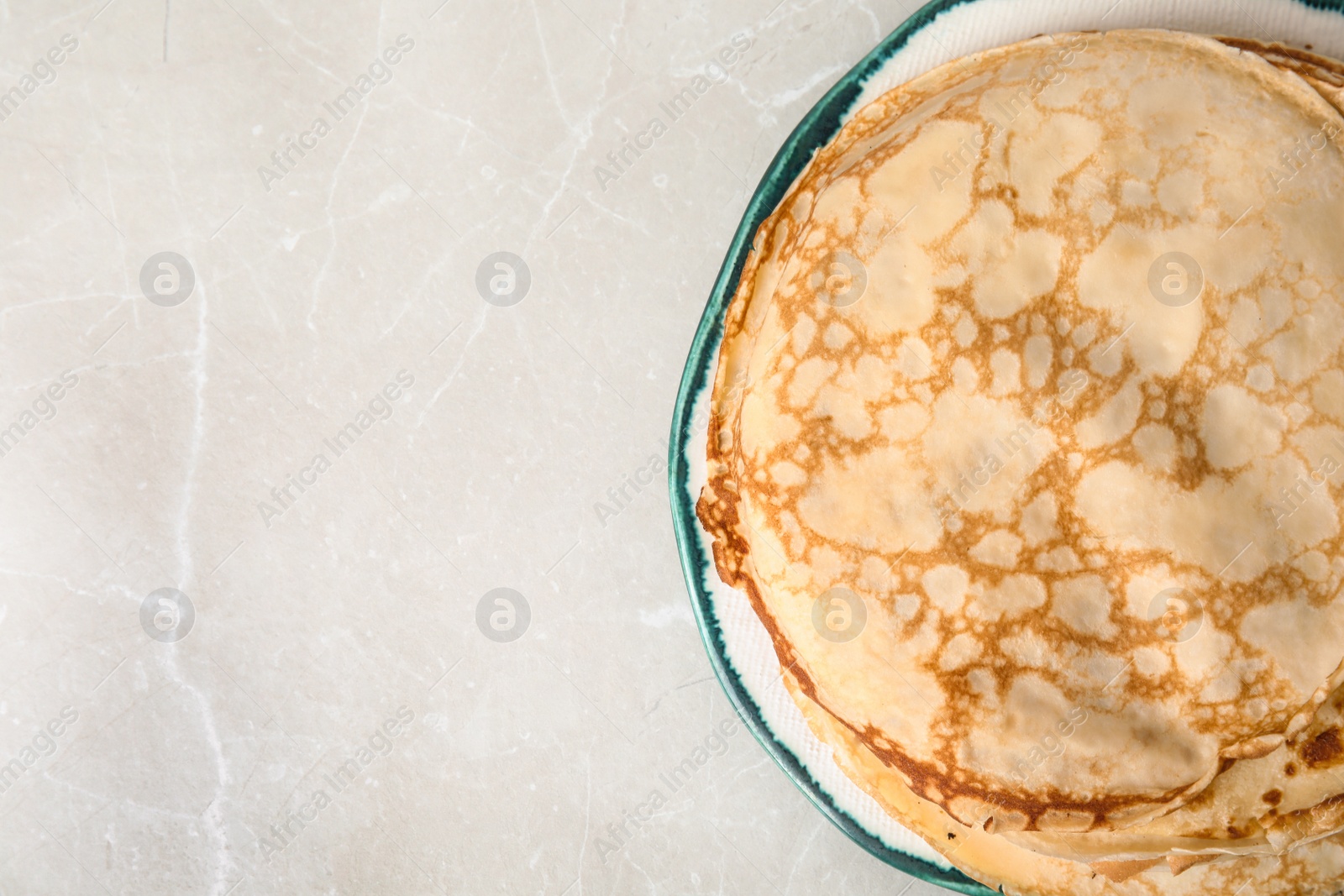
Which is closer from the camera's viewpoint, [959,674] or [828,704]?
[959,674]

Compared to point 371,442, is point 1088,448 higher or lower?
higher

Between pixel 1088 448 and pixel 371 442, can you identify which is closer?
pixel 1088 448

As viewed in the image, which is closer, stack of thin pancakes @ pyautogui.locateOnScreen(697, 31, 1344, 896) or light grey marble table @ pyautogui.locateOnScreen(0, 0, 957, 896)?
stack of thin pancakes @ pyautogui.locateOnScreen(697, 31, 1344, 896)

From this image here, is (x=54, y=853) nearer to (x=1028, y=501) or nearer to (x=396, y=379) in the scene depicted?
(x=396, y=379)

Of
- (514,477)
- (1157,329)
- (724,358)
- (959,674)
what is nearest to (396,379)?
(514,477)
